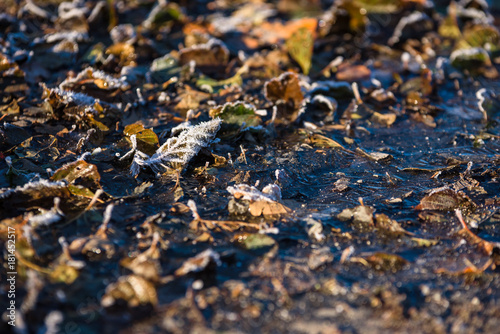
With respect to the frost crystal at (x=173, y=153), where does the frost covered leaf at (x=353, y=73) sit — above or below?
below

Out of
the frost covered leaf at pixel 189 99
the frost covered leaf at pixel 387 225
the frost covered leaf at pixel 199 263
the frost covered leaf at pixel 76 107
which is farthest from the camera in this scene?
the frost covered leaf at pixel 189 99

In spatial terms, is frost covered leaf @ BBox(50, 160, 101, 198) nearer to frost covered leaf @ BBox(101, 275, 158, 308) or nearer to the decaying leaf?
the decaying leaf

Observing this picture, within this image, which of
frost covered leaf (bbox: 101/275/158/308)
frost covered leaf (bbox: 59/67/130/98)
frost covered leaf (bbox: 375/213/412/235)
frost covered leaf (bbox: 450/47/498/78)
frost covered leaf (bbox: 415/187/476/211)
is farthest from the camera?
frost covered leaf (bbox: 450/47/498/78)

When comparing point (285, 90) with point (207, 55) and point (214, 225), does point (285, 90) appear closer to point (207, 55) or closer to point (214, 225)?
point (207, 55)

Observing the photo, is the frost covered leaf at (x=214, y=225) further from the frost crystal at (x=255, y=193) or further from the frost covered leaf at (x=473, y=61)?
the frost covered leaf at (x=473, y=61)

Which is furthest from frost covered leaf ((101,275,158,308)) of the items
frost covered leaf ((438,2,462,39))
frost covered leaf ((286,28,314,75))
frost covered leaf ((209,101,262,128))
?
frost covered leaf ((438,2,462,39))

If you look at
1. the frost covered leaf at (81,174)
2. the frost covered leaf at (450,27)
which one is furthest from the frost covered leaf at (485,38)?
the frost covered leaf at (81,174)

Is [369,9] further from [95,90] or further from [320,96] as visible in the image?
[95,90]
